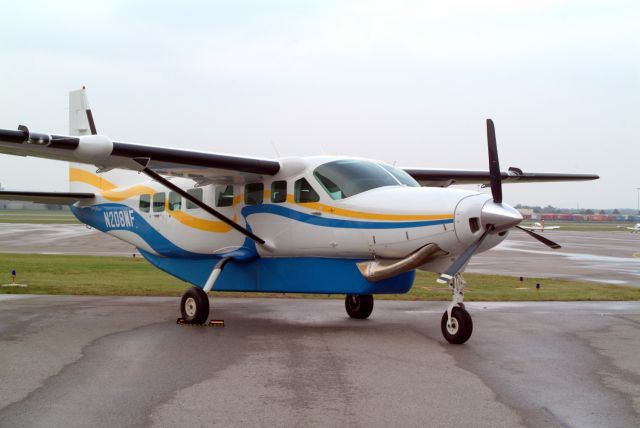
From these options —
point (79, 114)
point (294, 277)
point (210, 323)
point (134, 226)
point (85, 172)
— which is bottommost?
point (210, 323)

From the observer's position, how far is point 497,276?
23703 millimetres

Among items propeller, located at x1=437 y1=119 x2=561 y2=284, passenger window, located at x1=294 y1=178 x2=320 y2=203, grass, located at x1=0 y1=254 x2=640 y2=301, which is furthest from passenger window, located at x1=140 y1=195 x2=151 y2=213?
propeller, located at x1=437 y1=119 x2=561 y2=284

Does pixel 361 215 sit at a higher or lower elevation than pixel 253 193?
lower

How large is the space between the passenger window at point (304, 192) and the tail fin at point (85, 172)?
207 inches

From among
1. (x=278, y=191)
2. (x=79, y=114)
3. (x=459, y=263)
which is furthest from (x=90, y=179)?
(x=459, y=263)

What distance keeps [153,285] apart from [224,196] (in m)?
7.56

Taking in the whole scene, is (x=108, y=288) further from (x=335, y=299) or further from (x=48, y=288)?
(x=335, y=299)

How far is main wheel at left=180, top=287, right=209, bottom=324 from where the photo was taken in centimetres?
1198

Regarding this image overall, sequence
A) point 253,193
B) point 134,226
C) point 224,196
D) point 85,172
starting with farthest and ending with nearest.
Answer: point 85,172
point 134,226
point 224,196
point 253,193

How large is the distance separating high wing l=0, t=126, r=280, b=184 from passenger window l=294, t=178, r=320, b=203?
0.52 meters

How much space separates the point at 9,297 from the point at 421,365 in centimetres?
1082

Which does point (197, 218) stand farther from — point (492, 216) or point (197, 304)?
point (492, 216)

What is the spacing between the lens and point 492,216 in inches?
366

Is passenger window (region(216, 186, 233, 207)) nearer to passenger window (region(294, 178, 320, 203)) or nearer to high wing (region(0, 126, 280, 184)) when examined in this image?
high wing (region(0, 126, 280, 184))
